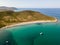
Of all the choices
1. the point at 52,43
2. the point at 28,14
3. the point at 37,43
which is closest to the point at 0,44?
the point at 37,43

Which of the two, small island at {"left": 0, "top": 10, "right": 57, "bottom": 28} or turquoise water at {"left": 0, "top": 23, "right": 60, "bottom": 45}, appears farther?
small island at {"left": 0, "top": 10, "right": 57, "bottom": 28}

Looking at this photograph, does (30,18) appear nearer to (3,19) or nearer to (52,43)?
(3,19)

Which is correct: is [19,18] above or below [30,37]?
below

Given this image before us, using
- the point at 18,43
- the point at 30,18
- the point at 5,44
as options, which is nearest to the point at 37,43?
the point at 18,43

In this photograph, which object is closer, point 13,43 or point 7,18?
point 13,43

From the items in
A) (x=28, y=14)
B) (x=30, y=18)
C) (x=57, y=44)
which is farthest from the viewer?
(x=28, y=14)

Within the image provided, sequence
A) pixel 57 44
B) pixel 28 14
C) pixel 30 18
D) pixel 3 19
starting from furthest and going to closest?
1. pixel 28 14
2. pixel 30 18
3. pixel 3 19
4. pixel 57 44

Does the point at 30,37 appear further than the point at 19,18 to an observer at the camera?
No

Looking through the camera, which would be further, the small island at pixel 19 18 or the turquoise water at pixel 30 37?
the small island at pixel 19 18

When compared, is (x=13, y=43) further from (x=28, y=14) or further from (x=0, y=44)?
(x=28, y=14)
